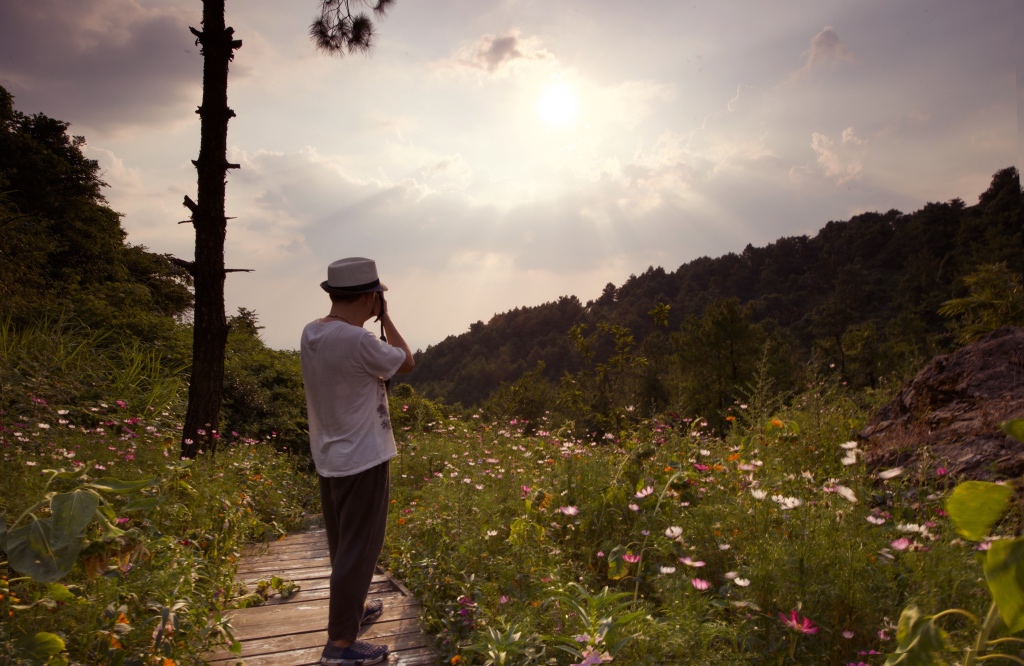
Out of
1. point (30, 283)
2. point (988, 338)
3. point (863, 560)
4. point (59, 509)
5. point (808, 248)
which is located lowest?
point (863, 560)

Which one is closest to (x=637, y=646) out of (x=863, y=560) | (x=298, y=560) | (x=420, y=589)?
(x=863, y=560)

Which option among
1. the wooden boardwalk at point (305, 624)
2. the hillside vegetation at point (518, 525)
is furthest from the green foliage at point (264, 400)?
the wooden boardwalk at point (305, 624)

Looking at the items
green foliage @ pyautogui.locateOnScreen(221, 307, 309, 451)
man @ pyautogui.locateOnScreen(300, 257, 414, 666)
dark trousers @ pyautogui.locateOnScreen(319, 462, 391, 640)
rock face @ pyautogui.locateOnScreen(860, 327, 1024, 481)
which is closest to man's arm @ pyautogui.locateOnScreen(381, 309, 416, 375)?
man @ pyautogui.locateOnScreen(300, 257, 414, 666)

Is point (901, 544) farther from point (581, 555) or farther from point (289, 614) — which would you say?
point (289, 614)

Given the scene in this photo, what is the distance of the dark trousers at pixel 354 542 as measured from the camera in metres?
3.22

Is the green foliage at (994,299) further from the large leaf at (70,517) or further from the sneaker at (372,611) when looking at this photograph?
the large leaf at (70,517)

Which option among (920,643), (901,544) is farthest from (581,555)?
(920,643)

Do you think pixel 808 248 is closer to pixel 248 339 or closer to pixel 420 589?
pixel 248 339

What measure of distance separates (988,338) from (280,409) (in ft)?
29.8

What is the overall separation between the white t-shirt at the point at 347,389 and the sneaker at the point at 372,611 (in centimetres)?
102

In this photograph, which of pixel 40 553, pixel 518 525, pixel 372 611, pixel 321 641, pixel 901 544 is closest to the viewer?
pixel 40 553

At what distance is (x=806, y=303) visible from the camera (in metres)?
36.6

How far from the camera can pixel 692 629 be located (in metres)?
2.63

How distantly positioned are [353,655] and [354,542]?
51cm
